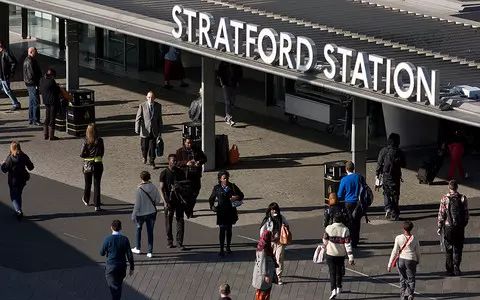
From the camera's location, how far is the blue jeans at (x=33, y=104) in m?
31.8

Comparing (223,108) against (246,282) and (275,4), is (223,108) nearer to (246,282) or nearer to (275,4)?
(275,4)

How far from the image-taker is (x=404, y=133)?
30.3 metres

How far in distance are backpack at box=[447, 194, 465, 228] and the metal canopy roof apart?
123 centimetres

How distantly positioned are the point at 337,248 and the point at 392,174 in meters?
4.37

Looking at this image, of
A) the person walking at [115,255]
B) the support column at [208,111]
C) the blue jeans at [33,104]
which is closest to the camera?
the person walking at [115,255]

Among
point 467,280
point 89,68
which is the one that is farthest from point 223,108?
point 467,280

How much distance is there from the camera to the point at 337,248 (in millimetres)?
20828

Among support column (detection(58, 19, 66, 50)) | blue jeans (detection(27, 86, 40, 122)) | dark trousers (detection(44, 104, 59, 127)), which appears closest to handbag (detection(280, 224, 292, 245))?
dark trousers (detection(44, 104, 59, 127))

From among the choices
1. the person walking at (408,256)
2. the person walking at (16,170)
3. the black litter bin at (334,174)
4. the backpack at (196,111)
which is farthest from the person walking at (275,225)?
the backpack at (196,111)

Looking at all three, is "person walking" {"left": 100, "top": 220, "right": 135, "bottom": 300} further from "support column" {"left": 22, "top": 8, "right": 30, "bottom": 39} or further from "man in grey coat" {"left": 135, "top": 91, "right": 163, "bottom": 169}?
"support column" {"left": 22, "top": 8, "right": 30, "bottom": 39}

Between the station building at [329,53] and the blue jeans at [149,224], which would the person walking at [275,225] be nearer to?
the blue jeans at [149,224]

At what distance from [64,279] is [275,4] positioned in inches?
432

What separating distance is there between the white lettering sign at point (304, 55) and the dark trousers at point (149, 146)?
220cm

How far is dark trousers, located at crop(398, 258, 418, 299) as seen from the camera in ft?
68.1
